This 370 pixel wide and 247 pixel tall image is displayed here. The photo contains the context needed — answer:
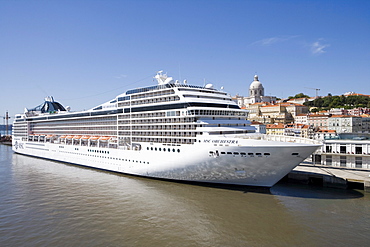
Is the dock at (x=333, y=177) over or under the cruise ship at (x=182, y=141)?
under

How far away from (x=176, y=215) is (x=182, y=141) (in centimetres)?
713

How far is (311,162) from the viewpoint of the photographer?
3059 centimetres

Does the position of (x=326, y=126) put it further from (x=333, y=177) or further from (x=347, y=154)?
(x=333, y=177)

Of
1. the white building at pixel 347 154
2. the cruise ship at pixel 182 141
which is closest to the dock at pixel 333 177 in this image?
the white building at pixel 347 154

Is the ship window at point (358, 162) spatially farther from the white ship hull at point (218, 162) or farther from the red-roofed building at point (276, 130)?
the red-roofed building at point (276, 130)

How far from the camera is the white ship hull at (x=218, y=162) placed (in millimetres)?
18766

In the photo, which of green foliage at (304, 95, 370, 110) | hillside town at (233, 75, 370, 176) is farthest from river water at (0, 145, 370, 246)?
green foliage at (304, 95, 370, 110)

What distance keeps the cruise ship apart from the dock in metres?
6.11

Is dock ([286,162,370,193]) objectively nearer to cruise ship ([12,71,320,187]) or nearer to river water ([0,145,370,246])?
river water ([0,145,370,246])

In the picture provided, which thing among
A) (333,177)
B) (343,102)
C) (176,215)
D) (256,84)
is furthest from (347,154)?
(256,84)

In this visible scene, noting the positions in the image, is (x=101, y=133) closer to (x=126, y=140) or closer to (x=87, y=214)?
(x=126, y=140)

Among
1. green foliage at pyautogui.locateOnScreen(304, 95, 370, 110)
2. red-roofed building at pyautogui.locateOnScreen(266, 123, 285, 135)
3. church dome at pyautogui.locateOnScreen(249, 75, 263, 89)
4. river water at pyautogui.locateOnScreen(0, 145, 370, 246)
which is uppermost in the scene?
church dome at pyautogui.locateOnScreen(249, 75, 263, 89)

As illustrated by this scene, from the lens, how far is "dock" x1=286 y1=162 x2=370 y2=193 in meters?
22.2

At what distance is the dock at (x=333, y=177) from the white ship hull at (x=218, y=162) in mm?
5986
